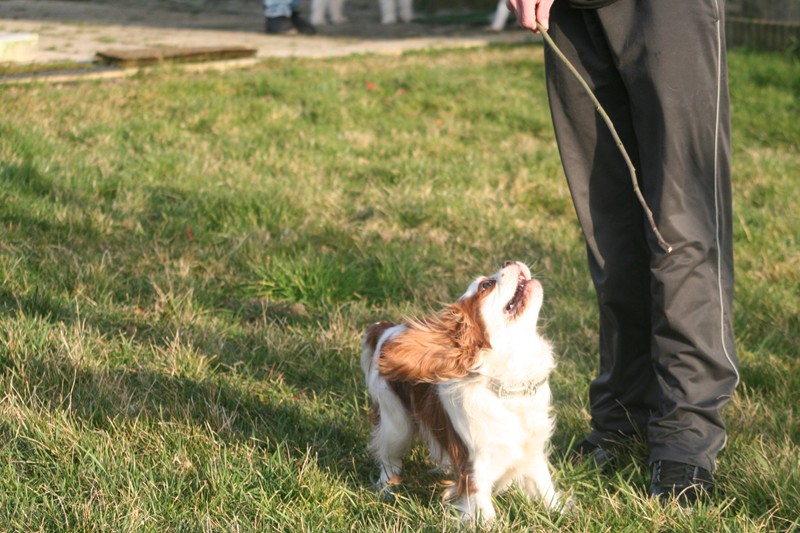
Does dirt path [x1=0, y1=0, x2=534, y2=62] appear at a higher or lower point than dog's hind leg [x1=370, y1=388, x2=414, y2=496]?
higher

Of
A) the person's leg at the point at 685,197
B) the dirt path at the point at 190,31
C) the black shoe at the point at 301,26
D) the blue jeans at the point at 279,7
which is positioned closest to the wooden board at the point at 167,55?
the dirt path at the point at 190,31

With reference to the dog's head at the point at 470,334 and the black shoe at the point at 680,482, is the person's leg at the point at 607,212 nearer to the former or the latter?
the black shoe at the point at 680,482

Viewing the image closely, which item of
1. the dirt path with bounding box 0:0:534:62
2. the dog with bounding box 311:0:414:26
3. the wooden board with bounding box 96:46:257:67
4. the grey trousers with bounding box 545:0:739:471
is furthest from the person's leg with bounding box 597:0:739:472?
the dog with bounding box 311:0:414:26

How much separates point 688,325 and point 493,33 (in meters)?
10.8

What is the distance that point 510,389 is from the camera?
254 centimetres

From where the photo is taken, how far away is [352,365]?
350 cm

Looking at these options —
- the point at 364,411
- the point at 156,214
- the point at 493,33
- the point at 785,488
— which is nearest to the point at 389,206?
the point at 156,214

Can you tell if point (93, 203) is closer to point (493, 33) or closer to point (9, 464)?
point (9, 464)

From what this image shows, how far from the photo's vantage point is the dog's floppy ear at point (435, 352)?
246cm

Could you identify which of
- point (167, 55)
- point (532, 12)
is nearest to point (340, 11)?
point (167, 55)

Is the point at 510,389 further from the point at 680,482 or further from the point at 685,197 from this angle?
the point at 685,197

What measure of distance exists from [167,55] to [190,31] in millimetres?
3514

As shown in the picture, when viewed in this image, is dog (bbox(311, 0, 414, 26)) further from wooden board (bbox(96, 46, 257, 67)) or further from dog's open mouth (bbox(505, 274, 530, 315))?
dog's open mouth (bbox(505, 274, 530, 315))

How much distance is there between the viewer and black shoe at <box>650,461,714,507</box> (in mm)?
2676
